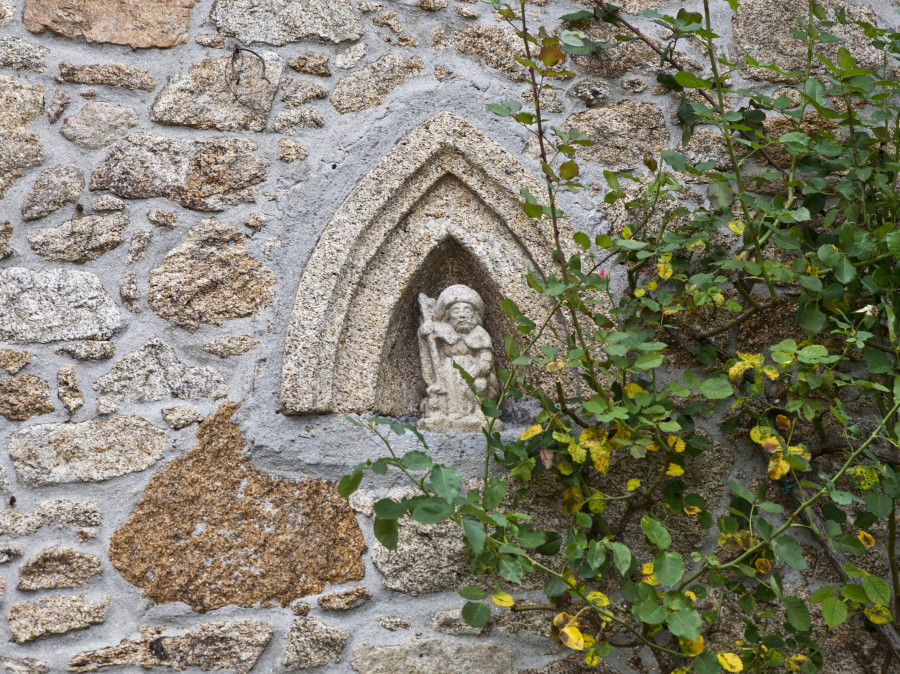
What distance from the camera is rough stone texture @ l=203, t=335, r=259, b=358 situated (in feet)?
6.41

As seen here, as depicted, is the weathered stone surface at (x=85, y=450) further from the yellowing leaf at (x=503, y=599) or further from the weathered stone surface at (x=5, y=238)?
the yellowing leaf at (x=503, y=599)

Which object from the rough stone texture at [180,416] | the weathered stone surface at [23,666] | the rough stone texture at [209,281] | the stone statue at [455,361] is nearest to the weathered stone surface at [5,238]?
the rough stone texture at [209,281]

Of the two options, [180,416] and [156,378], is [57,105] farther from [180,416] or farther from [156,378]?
[180,416]

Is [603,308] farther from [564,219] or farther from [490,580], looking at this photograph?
[490,580]

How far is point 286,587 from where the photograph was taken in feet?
6.02

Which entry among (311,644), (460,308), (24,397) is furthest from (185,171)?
(311,644)

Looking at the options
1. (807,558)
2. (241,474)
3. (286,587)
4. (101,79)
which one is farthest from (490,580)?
(101,79)

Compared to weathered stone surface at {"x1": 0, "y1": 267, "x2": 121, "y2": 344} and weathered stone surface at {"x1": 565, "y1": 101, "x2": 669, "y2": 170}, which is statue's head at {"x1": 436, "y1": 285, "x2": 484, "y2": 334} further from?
weathered stone surface at {"x1": 0, "y1": 267, "x2": 121, "y2": 344}

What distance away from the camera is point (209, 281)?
1993 millimetres

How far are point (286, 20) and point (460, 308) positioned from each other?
0.94 m

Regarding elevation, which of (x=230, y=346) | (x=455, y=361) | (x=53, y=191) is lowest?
(x=455, y=361)

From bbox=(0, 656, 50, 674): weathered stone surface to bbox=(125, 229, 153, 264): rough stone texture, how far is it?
951 millimetres

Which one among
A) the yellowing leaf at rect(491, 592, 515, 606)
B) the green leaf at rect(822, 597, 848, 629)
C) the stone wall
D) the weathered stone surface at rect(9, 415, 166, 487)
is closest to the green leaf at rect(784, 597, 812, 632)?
the green leaf at rect(822, 597, 848, 629)

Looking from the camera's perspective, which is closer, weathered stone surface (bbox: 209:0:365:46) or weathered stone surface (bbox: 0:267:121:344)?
weathered stone surface (bbox: 0:267:121:344)
